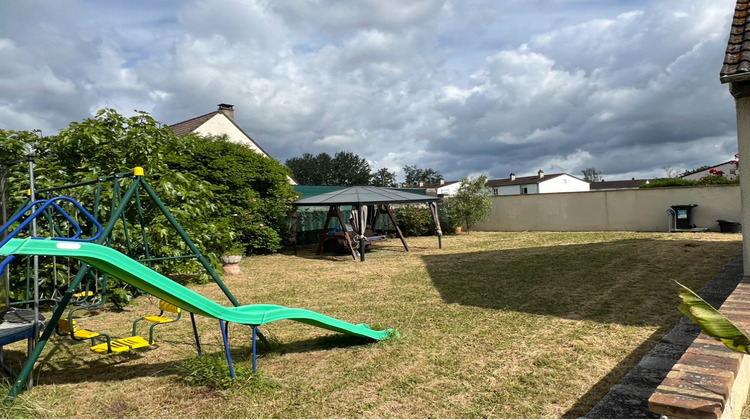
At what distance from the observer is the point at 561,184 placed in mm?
56344

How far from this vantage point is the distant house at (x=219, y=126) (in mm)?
20891

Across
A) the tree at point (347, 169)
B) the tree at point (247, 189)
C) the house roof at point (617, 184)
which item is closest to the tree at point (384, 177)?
the tree at point (347, 169)

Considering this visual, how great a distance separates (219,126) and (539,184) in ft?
137

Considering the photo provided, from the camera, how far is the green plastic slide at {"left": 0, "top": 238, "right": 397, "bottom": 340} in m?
2.61

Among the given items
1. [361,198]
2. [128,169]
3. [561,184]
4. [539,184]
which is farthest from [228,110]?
[561,184]

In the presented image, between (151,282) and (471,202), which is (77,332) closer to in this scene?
(151,282)

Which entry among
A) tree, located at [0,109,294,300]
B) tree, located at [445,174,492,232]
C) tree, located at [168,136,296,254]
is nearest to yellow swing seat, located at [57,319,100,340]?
tree, located at [0,109,294,300]

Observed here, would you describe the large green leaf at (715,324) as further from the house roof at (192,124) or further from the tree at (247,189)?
the house roof at (192,124)

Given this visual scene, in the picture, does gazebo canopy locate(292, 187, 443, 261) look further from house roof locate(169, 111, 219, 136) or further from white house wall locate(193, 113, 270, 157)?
house roof locate(169, 111, 219, 136)

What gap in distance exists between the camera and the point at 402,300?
6281 mm

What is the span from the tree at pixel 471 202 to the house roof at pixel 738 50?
37.1 feet

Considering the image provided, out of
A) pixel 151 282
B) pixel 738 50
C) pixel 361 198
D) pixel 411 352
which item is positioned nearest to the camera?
pixel 151 282

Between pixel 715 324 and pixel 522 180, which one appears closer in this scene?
pixel 715 324

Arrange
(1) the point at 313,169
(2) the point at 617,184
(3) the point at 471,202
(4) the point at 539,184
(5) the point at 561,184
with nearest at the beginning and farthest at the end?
(3) the point at 471,202, (4) the point at 539,184, (5) the point at 561,184, (2) the point at 617,184, (1) the point at 313,169
